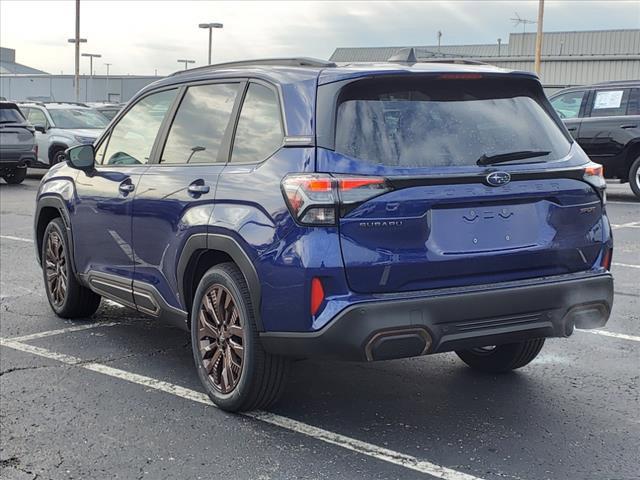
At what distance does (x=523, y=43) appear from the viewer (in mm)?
60156

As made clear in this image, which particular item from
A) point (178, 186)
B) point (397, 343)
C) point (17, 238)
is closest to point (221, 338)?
point (178, 186)

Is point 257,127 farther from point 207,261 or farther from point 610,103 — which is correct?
point 610,103

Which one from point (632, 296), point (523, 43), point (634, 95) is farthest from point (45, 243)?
point (523, 43)

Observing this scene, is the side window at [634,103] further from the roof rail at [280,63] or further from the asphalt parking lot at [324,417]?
the roof rail at [280,63]

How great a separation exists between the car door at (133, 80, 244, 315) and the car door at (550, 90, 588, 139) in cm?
1079

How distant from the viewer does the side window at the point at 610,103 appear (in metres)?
14.3

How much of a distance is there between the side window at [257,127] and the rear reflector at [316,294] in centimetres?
74

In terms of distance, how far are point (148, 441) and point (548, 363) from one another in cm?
252

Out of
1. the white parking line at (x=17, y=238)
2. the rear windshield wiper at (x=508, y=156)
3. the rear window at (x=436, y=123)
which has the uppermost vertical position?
the rear window at (x=436, y=123)

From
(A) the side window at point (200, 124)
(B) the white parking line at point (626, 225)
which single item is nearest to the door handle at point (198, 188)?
(A) the side window at point (200, 124)

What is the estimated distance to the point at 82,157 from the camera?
18.5 ft

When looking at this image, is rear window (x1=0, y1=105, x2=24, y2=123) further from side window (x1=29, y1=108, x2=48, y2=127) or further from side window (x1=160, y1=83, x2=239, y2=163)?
side window (x1=160, y1=83, x2=239, y2=163)

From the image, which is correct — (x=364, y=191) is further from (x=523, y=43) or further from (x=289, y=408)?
(x=523, y=43)

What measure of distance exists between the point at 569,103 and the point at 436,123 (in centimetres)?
1162
